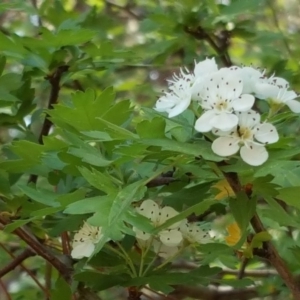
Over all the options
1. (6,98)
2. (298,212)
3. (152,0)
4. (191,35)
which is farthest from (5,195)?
(152,0)

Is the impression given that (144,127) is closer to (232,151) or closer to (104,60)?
(232,151)

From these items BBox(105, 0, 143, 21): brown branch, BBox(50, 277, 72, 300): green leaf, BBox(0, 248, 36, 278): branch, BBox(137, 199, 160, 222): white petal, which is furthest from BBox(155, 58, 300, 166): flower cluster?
BBox(105, 0, 143, 21): brown branch

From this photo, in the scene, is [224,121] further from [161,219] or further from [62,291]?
[62,291]


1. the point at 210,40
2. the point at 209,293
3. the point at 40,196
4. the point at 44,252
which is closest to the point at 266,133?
the point at 40,196

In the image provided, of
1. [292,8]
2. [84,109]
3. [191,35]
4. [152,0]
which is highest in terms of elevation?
[84,109]

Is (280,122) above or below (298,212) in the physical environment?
above

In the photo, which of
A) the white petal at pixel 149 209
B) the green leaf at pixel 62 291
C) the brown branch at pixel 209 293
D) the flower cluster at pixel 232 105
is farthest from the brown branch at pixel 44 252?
the brown branch at pixel 209 293

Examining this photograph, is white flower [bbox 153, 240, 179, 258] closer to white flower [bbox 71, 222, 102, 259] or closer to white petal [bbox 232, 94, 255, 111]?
white flower [bbox 71, 222, 102, 259]
